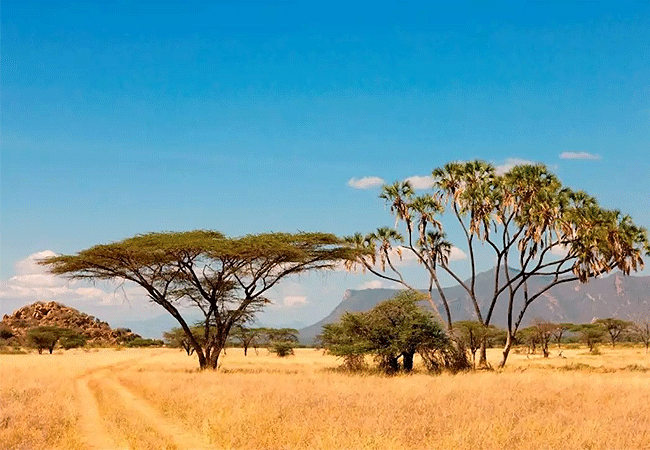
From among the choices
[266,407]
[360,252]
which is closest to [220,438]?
[266,407]

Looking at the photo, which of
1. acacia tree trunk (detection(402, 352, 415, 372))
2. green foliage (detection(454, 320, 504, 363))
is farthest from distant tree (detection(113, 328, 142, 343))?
acacia tree trunk (detection(402, 352, 415, 372))

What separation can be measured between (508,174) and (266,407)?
106 feet

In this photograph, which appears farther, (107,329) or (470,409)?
(107,329)

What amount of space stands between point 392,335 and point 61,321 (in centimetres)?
14031

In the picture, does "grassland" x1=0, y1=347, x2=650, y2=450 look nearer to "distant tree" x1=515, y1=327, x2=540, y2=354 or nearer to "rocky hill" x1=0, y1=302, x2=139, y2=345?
"distant tree" x1=515, y1=327, x2=540, y2=354

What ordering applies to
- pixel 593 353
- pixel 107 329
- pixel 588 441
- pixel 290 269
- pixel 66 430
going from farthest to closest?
1. pixel 107 329
2. pixel 593 353
3. pixel 290 269
4. pixel 66 430
5. pixel 588 441

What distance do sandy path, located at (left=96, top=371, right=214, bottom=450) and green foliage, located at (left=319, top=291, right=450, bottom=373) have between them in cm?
1513

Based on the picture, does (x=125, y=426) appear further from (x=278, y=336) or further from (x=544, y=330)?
(x=278, y=336)

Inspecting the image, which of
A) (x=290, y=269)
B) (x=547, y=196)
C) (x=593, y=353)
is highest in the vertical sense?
(x=547, y=196)

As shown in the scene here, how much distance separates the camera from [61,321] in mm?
157750

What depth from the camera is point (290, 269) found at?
4369cm

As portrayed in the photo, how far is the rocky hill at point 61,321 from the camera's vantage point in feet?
496

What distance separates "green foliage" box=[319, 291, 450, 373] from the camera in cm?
3703

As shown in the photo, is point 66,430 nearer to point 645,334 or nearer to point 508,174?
point 508,174
